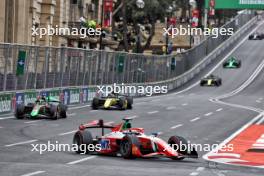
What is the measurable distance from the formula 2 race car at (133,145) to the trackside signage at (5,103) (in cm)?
1239

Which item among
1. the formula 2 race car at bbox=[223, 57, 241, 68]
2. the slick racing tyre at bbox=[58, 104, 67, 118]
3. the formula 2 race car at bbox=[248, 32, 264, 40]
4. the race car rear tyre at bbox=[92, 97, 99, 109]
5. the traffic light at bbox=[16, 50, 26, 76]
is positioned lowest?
the race car rear tyre at bbox=[92, 97, 99, 109]

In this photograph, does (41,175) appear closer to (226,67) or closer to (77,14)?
(77,14)

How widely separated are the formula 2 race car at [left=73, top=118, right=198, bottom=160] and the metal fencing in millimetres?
12715

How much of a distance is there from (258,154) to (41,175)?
8.07 m

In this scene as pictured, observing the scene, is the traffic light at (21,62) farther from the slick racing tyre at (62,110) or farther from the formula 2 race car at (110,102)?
the formula 2 race car at (110,102)

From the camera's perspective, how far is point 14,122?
27156 millimetres

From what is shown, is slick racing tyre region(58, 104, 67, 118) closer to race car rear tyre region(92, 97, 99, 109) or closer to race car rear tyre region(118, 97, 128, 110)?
race car rear tyre region(92, 97, 99, 109)

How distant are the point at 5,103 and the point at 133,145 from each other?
14404 mm

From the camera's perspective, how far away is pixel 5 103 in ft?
102

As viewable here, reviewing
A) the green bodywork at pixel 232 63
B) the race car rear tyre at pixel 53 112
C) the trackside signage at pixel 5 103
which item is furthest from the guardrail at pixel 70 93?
the green bodywork at pixel 232 63

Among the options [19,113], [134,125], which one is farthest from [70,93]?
[134,125]

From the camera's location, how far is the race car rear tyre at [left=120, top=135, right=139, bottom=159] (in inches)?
698

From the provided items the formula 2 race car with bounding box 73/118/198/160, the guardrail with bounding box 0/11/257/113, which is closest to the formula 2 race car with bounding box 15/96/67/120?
the guardrail with bounding box 0/11/257/113

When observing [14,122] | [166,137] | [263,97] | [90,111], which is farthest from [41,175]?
[263,97]
